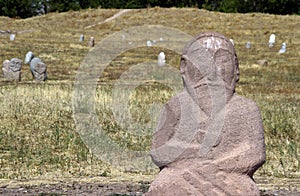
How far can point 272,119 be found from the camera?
16.5 m

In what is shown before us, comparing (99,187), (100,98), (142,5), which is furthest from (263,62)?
(142,5)

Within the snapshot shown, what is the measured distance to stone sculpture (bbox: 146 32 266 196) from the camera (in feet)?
20.8

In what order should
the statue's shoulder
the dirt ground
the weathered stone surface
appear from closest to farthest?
the statue's shoulder
the dirt ground
the weathered stone surface

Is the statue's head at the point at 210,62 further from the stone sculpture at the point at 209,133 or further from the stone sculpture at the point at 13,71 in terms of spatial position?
the stone sculpture at the point at 13,71

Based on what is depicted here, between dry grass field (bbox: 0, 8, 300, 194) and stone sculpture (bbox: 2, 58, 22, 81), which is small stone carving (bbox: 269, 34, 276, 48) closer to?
dry grass field (bbox: 0, 8, 300, 194)

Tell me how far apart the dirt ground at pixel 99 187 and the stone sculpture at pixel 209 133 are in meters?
2.84

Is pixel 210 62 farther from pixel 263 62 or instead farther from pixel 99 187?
pixel 263 62

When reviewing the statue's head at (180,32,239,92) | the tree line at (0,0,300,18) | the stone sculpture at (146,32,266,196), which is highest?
the statue's head at (180,32,239,92)

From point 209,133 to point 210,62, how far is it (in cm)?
68

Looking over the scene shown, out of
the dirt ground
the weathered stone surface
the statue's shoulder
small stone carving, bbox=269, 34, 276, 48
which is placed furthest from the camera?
small stone carving, bbox=269, 34, 276, 48

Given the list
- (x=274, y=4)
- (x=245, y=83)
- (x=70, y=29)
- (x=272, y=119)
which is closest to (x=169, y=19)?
(x=70, y=29)

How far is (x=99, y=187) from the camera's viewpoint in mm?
9812

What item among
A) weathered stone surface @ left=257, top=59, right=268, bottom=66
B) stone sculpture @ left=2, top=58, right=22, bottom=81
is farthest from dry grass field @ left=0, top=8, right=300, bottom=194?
stone sculpture @ left=2, top=58, right=22, bottom=81

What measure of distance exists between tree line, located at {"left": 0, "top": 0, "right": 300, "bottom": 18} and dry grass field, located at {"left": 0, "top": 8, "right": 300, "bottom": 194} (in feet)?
62.3
